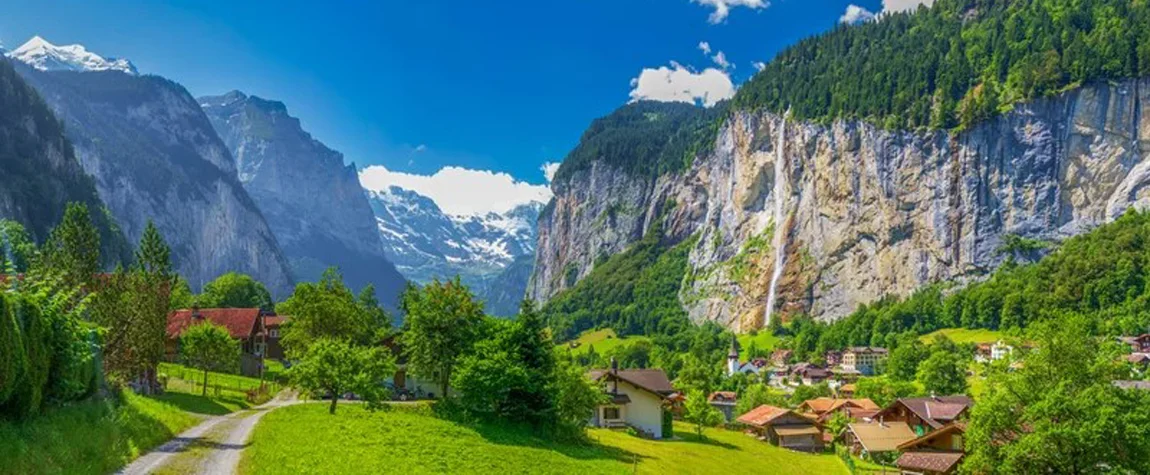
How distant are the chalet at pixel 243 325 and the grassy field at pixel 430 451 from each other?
33.8 metres

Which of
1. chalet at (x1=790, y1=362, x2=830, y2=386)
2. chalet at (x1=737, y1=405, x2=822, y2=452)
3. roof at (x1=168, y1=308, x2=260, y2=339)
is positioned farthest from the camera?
chalet at (x1=790, y1=362, x2=830, y2=386)

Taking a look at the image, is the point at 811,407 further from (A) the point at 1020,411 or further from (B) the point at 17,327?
(B) the point at 17,327

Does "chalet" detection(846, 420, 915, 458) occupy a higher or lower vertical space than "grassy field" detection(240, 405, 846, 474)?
lower

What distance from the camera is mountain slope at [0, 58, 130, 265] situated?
149 meters

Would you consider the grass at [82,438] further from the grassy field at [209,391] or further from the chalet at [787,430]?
the chalet at [787,430]

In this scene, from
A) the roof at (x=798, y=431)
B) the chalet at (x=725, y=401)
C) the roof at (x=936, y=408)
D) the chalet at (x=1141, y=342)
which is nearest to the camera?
the roof at (x=936, y=408)

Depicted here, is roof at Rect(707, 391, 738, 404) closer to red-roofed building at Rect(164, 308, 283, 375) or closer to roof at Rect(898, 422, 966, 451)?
roof at Rect(898, 422, 966, 451)

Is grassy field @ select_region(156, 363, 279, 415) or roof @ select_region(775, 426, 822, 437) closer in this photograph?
grassy field @ select_region(156, 363, 279, 415)

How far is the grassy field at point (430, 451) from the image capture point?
29.4 m

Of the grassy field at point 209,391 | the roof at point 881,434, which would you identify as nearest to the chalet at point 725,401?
the roof at point 881,434

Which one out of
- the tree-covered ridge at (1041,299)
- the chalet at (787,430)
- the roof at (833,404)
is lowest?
the chalet at (787,430)

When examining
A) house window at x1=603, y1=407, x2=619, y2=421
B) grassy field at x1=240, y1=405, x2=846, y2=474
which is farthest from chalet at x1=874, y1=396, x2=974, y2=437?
house window at x1=603, y1=407, x2=619, y2=421

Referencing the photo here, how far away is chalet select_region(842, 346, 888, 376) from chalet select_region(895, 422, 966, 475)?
9446cm

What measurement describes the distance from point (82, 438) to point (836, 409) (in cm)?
8588
